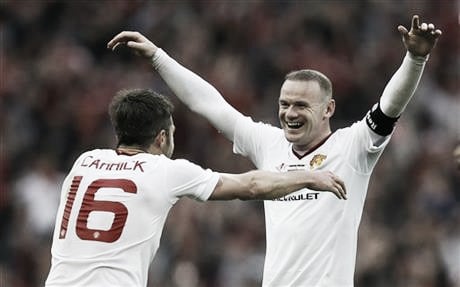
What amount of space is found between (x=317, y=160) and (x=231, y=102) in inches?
283

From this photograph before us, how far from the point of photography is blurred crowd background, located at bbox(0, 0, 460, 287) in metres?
13.0

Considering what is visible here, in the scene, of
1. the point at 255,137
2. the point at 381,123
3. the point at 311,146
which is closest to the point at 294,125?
the point at 311,146

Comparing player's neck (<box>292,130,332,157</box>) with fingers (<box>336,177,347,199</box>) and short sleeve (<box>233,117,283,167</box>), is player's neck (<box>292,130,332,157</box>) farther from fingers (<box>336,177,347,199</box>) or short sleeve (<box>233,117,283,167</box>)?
fingers (<box>336,177,347,199</box>)

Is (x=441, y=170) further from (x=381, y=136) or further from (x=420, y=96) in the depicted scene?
(x=381, y=136)

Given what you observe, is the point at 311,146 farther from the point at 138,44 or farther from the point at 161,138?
the point at 138,44

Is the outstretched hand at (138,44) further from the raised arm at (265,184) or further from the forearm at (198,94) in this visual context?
A: the raised arm at (265,184)

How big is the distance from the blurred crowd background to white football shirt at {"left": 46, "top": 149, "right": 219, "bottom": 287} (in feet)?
18.0

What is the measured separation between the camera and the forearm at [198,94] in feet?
27.1

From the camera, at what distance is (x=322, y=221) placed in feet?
24.9

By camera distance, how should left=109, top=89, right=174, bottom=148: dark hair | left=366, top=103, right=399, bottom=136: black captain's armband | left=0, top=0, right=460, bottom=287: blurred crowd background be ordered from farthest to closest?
left=0, top=0, right=460, bottom=287: blurred crowd background
left=366, top=103, right=399, bottom=136: black captain's armband
left=109, top=89, right=174, bottom=148: dark hair

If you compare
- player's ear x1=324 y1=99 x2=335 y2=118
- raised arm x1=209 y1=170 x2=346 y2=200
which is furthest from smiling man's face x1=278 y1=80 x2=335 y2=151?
raised arm x1=209 y1=170 x2=346 y2=200

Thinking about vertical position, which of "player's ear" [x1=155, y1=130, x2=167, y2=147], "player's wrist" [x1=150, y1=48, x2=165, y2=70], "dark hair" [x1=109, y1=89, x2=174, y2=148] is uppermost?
"player's wrist" [x1=150, y1=48, x2=165, y2=70]

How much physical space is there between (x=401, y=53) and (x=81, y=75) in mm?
4043

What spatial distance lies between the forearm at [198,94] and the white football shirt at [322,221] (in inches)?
22.8
